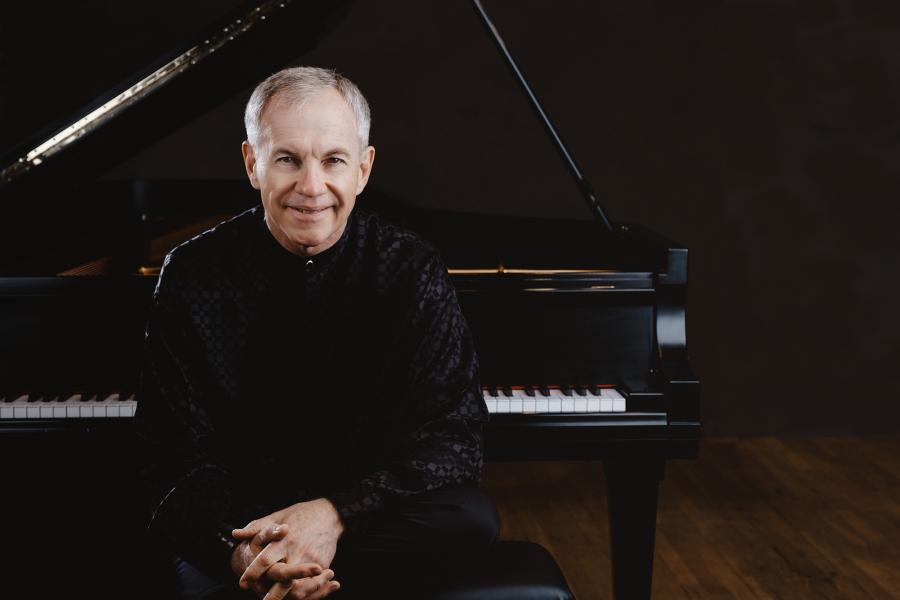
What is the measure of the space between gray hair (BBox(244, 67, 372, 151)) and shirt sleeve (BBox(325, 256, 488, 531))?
315 mm

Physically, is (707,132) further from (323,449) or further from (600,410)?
(323,449)

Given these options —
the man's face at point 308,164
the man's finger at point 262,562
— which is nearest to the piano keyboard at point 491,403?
the man's face at point 308,164

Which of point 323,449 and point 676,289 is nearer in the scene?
point 323,449

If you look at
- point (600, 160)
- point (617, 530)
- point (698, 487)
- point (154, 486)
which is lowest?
point (698, 487)

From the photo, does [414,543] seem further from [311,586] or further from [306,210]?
[306,210]

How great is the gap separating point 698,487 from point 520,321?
1681 millimetres

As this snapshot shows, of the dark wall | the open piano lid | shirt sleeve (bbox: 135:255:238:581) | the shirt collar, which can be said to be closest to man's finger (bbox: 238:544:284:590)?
shirt sleeve (bbox: 135:255:238:581)

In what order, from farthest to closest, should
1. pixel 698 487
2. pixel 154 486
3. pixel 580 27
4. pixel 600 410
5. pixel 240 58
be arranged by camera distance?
pixel 580 27, pixel 698 487, pixel 240 58, pixel 600 410, pixel 154 486

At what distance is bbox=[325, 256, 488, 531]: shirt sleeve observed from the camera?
1.53 meters

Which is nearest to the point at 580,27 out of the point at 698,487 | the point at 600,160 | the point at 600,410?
the point at 600,160

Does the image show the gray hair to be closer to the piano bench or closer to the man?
the man

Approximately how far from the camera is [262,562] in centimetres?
140

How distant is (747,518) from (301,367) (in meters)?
2.29

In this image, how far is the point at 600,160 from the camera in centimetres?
438
